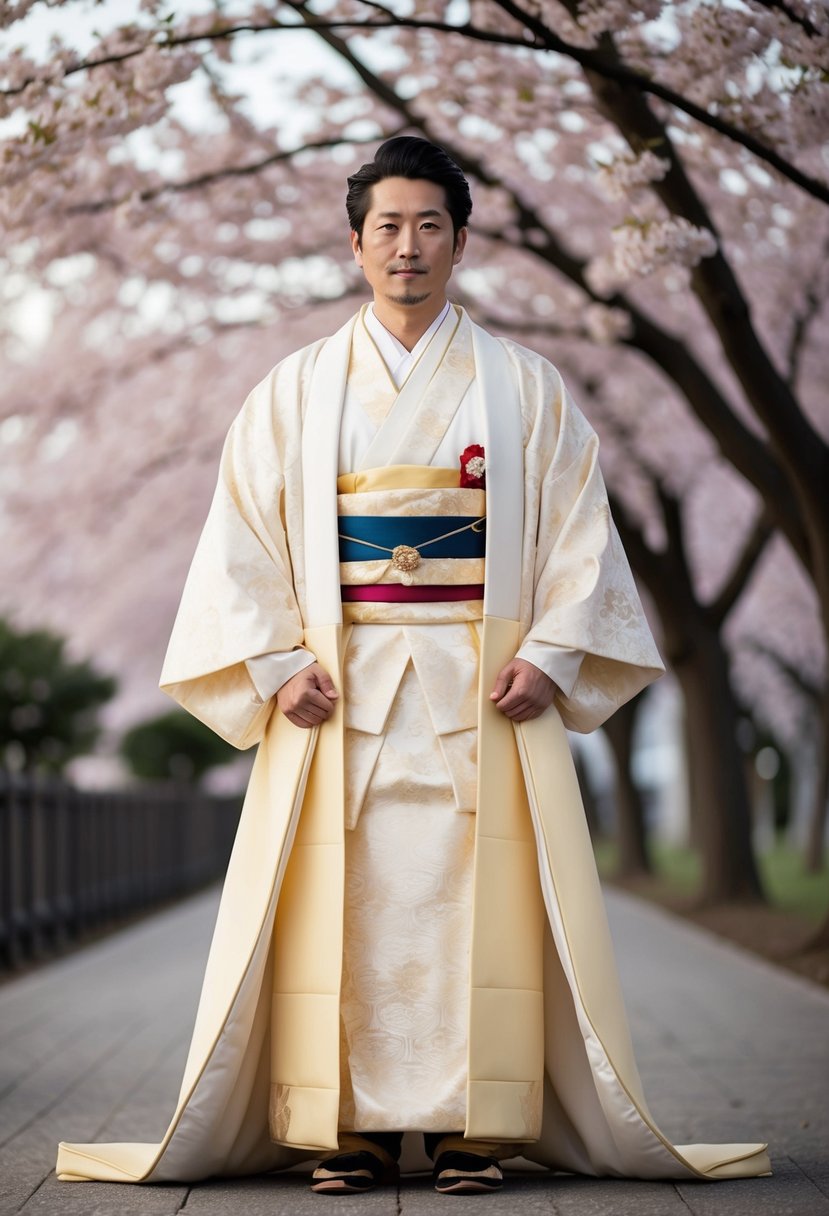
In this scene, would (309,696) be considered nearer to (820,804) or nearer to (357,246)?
(357,246)

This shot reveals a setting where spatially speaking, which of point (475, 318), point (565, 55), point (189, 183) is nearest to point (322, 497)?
point (565, 55)

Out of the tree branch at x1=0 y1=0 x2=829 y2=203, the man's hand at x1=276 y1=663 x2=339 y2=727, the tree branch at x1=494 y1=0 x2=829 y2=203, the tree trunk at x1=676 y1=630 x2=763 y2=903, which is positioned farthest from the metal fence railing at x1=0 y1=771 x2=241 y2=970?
the man's hand at x1=276 y1=663 x2=339 y2=727

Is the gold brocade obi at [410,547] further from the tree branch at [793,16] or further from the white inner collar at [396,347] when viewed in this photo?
the tree branch at [793,16]

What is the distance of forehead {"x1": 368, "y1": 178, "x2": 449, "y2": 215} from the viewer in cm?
353

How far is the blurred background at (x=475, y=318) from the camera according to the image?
5746 mm

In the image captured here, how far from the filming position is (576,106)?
7402mm

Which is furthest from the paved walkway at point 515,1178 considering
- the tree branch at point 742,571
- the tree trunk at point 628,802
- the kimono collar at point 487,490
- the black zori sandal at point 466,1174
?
the tree trunk at point 628,802

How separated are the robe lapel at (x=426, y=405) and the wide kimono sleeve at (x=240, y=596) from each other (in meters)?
0.25

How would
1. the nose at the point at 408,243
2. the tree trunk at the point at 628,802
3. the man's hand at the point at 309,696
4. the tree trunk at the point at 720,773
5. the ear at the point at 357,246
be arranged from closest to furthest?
the man's hand at the point at 309,696 → the nose at the point at 408,243 → the ear at the point at 357,246 → the tree trunk at the point at 720,773 → the tree trunk at the point at 628,802

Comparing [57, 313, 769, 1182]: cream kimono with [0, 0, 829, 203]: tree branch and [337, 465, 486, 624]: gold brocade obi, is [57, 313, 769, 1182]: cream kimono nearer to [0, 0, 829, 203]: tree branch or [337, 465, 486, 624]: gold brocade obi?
[337, 465, 486, 624]: gold brocade obi

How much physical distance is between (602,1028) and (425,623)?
36.0 inches

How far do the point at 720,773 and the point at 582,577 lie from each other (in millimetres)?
8927

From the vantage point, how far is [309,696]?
134 inches

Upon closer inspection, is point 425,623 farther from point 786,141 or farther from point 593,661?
point 786,141
